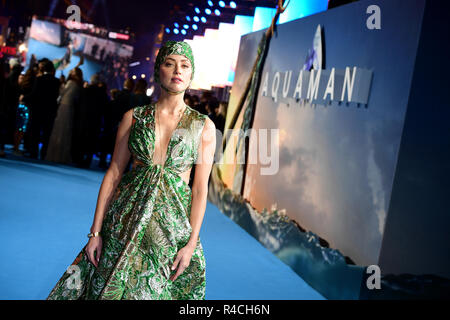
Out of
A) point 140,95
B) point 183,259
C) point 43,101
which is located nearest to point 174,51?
point 183,259

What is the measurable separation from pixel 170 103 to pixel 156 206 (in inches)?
16.4

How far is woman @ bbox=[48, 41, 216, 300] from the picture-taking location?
2180mm

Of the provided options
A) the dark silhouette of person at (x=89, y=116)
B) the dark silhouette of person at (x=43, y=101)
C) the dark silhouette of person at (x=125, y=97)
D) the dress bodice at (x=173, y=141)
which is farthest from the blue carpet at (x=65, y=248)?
the dark silhouette of person at (x=125, y=97)

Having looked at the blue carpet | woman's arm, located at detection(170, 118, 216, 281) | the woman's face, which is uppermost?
the woman's face

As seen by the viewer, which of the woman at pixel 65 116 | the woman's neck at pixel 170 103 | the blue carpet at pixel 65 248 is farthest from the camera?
the woman at pixel 65 116

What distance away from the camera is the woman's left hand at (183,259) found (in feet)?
7.27

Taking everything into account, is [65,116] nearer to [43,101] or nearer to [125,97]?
[43,101]

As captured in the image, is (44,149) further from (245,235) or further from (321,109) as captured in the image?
(321,109)

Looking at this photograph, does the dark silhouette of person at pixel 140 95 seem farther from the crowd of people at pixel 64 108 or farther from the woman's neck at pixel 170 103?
the woman's neck at pixel 170 103

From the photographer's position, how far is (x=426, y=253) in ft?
13.0

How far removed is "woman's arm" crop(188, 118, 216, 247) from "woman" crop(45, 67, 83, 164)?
25.4ft

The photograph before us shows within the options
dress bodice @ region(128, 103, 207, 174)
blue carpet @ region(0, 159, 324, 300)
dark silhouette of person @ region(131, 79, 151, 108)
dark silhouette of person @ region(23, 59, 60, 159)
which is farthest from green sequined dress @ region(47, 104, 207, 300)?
dark silhouette of person @ region(23, 59, 60, 159)

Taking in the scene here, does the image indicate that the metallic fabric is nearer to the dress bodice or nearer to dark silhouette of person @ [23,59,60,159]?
the dress bodice
